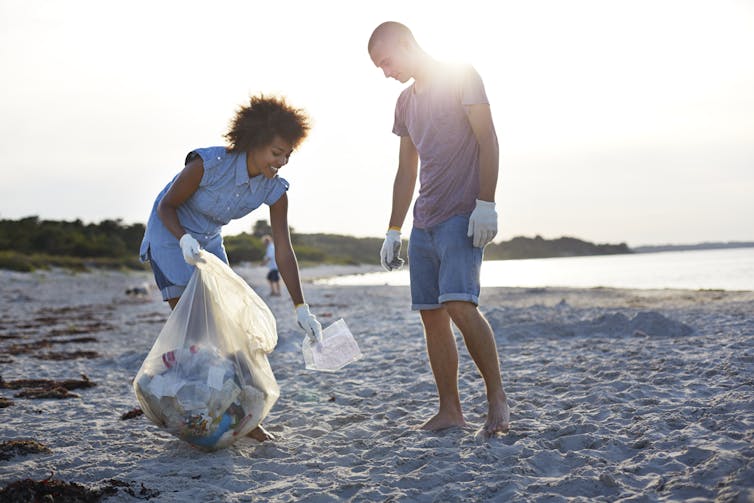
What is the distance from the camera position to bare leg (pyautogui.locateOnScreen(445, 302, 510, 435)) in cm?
292

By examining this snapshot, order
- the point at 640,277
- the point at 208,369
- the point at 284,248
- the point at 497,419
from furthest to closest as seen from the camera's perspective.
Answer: the point at 640,277 < the point at 284,248 < the point at 497,419 < the point at 208,369

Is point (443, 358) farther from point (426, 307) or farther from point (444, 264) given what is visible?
point (444, 264)

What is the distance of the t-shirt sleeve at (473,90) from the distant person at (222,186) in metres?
0.82

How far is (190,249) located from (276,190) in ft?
1.93

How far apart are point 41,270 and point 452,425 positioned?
96.5 ft

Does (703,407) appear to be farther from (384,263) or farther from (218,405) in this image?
(218,405)

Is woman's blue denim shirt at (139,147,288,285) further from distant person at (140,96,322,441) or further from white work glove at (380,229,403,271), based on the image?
white work glove at (380,229,403,271)

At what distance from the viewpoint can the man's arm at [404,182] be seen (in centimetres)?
346

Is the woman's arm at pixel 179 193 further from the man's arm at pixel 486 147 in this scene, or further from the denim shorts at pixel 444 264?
the man's arm at pixel 486 147

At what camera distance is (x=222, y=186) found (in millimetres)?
3047

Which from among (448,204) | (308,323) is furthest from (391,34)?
(308,323)

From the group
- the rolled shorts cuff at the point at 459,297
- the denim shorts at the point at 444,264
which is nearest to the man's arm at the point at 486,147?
the denim shorts at the point at 444,264

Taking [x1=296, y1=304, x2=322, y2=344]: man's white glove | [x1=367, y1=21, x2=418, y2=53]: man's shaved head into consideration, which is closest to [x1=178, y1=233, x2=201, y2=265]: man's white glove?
[x1=296, y1=304, x2=322, y2=344]: man's white glove

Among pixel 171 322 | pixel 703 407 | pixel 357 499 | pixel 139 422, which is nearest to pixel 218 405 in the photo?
pixel 171 322
